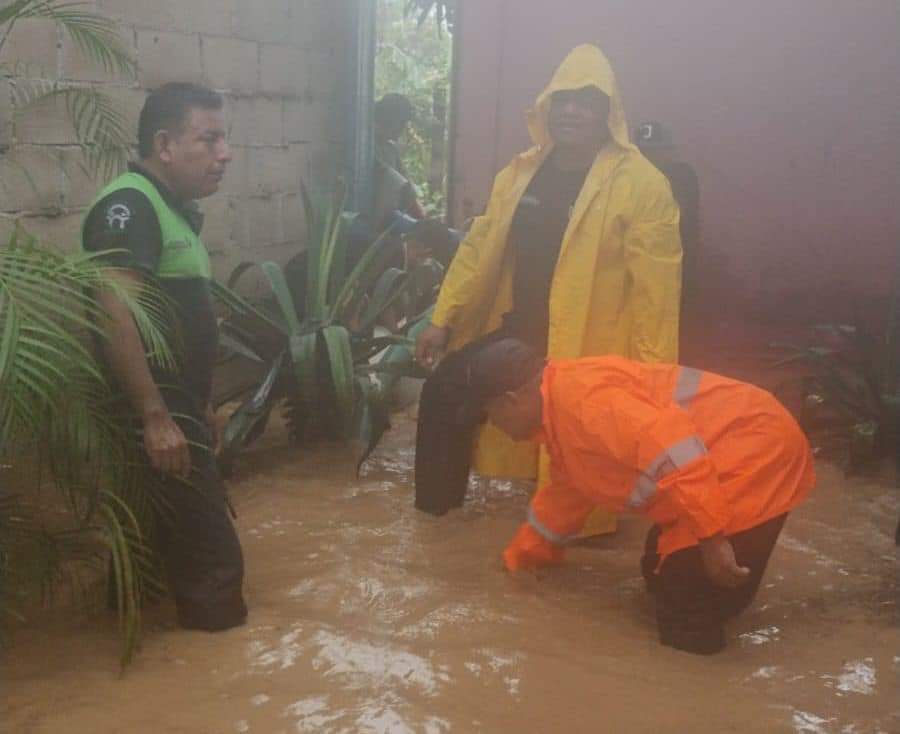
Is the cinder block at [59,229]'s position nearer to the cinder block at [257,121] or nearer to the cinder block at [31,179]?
the cinder block at [31,179]

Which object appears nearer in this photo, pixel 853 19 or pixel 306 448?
pixel 306 448

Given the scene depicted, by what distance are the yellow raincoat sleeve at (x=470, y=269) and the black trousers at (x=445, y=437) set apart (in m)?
0.17

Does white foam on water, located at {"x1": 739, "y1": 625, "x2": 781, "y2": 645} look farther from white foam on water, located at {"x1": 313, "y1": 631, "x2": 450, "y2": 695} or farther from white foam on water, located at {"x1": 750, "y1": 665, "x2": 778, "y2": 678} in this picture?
white foam on water, located at {"x1": 313, "y1": 631, "x2": 450, "y2": 695}

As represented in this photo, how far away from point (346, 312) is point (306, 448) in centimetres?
67

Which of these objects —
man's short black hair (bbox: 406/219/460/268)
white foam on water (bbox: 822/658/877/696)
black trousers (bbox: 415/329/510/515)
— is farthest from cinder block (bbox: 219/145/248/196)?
white foam on water (bbox: 822/658/877/696)

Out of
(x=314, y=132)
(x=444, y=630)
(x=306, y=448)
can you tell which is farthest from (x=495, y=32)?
(x=444, y=630)

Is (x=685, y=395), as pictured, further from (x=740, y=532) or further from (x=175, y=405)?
(x=175, y=405)

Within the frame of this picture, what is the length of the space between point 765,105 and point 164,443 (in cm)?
434

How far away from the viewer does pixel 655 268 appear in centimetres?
382

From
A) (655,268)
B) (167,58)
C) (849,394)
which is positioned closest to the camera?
(655,268)

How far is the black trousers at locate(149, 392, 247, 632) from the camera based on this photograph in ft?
10.1

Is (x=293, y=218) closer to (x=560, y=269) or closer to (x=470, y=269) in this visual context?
(x=470, y=269)

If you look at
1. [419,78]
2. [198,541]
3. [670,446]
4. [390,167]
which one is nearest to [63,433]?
[198,541]

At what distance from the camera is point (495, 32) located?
6.46 metres
